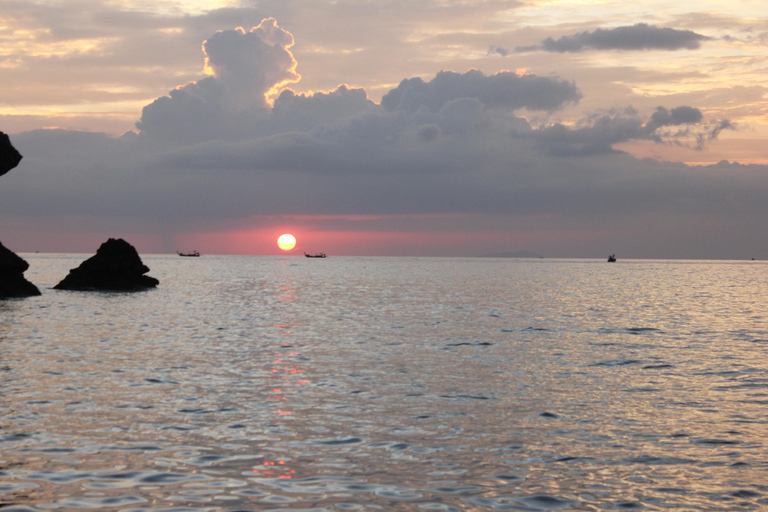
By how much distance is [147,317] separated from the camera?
47188 millimetres

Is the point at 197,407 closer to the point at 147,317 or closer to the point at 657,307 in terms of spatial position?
the point at 147,317

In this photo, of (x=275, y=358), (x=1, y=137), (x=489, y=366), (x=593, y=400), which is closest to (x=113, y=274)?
(x=1, y=137)

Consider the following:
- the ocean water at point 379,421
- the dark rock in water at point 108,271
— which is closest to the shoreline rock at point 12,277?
the dark rock in water at point 108,271

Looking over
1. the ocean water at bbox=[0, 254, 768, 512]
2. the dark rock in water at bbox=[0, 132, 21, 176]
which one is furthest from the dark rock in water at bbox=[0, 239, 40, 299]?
the ocean water at bbox=[0, 254, 768, 512]

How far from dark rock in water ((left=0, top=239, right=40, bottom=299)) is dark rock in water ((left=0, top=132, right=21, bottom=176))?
6953 millimetres

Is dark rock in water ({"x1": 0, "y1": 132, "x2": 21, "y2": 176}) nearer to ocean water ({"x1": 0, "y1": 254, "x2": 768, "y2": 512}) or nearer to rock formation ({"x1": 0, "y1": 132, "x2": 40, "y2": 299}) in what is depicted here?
rock formation ({"x1": 0, "y1": 132, "x2": 40, "y2": 299})

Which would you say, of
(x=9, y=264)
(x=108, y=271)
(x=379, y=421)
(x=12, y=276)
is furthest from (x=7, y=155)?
(x=379, y=421)

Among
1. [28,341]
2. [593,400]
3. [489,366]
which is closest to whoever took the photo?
[593,400]

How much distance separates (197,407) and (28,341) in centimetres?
1842

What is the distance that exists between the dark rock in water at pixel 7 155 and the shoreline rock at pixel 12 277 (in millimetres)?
6953

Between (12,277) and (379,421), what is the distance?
54753 mm

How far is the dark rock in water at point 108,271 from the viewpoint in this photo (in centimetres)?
7112

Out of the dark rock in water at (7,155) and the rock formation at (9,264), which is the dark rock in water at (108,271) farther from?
the dark rock in water at (7,155)

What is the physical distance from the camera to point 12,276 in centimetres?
5934
